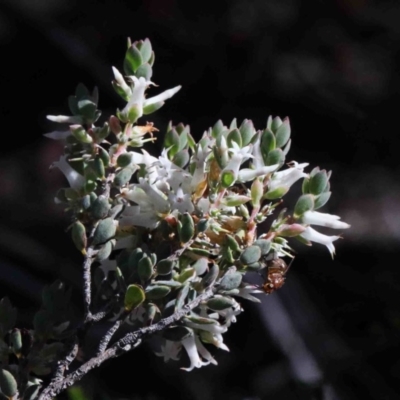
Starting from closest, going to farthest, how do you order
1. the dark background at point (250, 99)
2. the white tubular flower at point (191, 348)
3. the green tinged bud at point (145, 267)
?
1. the green tinged bud at point (145, 267)
2. the white tubular flower at point (191, 348)
3. the dark background at point (250, 99)

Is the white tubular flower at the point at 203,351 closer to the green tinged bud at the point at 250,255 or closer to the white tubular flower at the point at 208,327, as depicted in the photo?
the white tubular flower at the point at 208,327

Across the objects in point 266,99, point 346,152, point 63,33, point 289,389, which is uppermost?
point 63,33

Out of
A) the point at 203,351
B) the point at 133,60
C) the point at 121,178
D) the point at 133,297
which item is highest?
the point at 133,60

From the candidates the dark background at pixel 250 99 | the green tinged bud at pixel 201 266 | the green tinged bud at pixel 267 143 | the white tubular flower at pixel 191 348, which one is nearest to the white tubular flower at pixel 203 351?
the white tubular flower at pixel 191 348

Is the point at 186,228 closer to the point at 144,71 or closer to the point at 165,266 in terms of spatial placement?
the point at 165,266

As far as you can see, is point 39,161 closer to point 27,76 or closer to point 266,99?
point 27,76

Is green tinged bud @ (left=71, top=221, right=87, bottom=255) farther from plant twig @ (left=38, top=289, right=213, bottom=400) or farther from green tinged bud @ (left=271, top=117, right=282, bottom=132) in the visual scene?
green tinged bud @ (left=271, top=117, right=282, bottom=132)

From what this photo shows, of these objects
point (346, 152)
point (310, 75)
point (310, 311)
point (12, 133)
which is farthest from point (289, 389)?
point (12, 133)

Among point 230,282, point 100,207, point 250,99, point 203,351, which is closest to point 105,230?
point 100,207
